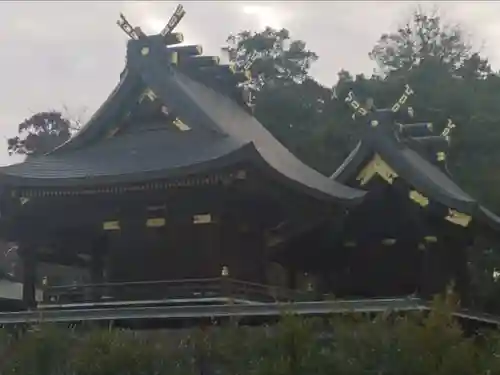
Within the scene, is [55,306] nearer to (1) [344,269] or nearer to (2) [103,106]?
(2) [103,106]

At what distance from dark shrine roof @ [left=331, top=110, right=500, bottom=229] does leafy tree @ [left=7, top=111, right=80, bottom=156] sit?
31167 millimetres

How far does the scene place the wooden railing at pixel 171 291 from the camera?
16438 mm

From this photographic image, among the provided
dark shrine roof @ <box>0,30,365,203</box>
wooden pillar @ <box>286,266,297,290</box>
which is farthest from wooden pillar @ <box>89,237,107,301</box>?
wooden pillar @ <box>286,266,297,290</box>

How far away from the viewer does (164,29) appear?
19.5 meters

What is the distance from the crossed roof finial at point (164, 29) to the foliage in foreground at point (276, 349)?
633 cm

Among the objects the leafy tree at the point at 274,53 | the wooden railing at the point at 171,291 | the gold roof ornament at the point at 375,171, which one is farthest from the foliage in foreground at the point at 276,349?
the leafy tree at the point at 274,53

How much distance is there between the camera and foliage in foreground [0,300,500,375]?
13.0 m

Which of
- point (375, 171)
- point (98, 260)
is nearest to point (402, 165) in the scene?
point (375, 171)

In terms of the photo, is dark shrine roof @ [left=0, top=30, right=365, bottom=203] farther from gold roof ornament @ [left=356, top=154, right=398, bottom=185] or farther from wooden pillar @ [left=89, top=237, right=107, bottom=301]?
wooden pillar @ [left=89, top=237, right=107, bottom=301]

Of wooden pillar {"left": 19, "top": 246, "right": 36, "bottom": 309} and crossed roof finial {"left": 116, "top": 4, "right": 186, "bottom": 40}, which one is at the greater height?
crossed roof finial {"left": 116, "top": 4, "right": 186, "bottom": 40}

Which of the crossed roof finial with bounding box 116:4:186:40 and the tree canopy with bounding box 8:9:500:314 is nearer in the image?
the crossed roof finial with bounding box 116:4:186:40

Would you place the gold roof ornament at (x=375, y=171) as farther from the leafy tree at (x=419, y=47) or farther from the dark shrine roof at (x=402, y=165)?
the leafy tree at (x=419, y=47)

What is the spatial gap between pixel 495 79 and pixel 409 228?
19.6 metres

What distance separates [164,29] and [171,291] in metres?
5.48
